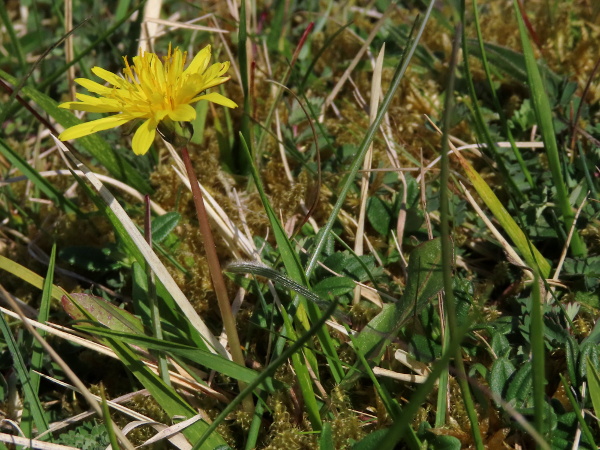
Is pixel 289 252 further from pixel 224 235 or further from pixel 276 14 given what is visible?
pixel 276 14

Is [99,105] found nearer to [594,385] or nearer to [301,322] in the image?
[301,322]

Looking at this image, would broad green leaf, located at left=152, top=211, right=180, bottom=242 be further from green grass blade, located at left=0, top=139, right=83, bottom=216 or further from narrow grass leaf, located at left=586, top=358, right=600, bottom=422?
narrow grass leaf, located at left=586, top=358, right=600, bottom=422

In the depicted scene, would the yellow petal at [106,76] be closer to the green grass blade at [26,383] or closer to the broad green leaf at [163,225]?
the broad green leaf at [163,225]

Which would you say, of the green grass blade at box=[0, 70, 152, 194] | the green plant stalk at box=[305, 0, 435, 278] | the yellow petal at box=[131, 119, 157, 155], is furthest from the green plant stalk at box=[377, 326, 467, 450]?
the green grass blade at box=[0, 70, 152, 194]

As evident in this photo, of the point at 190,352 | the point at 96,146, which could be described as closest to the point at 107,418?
the point at 190,352

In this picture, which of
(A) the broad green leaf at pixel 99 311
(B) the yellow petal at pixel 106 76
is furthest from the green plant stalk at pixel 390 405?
(B) the yellow petal at pixel 106 76

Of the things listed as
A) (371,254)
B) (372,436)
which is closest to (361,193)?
(371,254)
